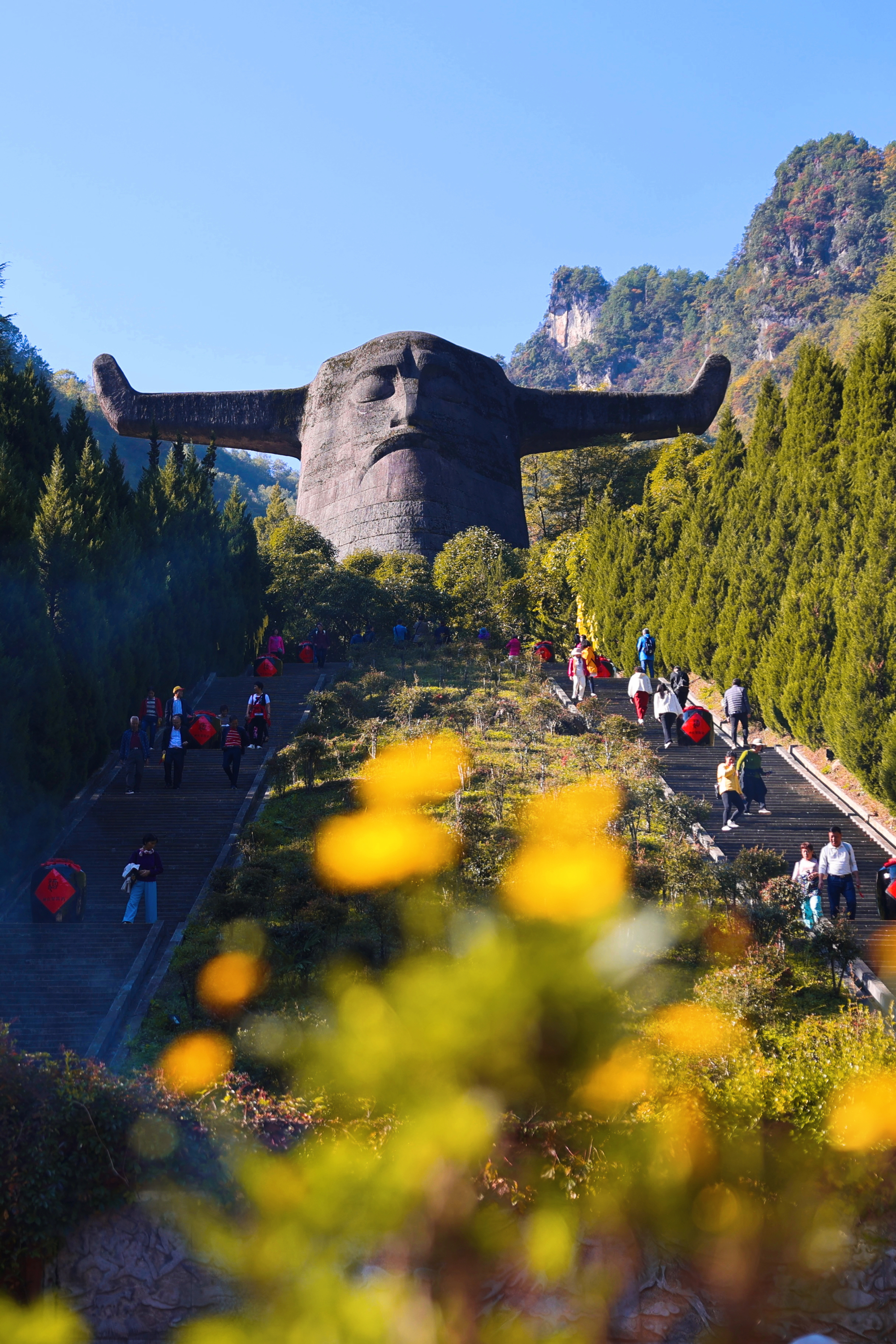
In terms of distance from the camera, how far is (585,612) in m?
24.9

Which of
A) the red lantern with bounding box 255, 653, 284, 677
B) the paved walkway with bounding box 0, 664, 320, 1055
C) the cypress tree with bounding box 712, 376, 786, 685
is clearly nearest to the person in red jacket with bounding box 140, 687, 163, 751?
the paved walkway with bounding box 0, 664, 320, 1055

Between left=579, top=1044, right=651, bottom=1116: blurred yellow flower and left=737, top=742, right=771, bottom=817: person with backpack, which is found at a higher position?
left=737, top=742, right=771, bottom=817: person with backpack

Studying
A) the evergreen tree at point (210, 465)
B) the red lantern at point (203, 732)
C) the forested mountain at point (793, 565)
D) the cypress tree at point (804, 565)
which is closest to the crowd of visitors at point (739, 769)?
the cypress tree at point (804, 565)

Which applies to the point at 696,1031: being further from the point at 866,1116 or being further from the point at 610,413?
the point at 610,413

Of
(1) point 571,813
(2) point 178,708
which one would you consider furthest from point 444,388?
(1) point 571,813

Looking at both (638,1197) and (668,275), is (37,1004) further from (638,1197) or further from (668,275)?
(668,275)

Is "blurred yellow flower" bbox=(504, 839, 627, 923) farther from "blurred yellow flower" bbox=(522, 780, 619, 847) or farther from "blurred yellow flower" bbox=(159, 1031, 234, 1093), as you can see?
"blurred yellow flower" bbox=(159, 1031, 234, 1093)

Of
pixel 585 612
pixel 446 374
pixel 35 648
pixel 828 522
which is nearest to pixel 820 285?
pixel 446 374

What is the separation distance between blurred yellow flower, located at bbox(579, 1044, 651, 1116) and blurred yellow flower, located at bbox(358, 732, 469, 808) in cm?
547

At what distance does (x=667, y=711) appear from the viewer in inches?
610

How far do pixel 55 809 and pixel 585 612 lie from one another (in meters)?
14.7

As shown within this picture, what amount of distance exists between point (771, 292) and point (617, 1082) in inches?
4426

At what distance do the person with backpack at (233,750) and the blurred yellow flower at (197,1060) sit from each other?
17.5 feet

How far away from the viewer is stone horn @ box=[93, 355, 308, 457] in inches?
1336
